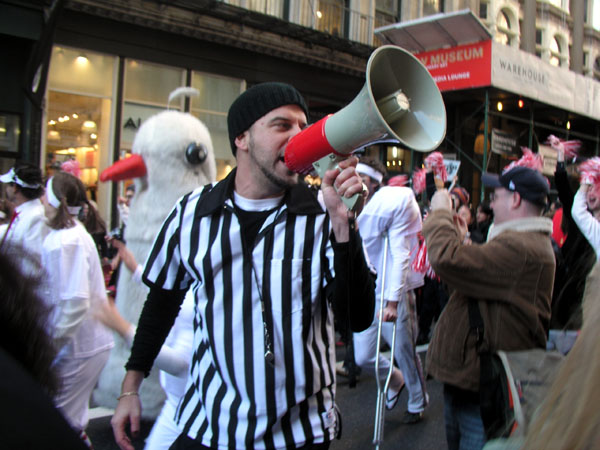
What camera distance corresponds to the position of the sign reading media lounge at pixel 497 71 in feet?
39.8

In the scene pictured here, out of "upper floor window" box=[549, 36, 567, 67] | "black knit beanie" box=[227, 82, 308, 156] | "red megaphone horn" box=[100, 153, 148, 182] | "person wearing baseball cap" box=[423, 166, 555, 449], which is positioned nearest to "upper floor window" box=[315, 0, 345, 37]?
"upper floor window" box=[549, 36, 567, 67]

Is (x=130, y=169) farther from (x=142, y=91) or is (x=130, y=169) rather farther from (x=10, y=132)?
(x=142, y=91)

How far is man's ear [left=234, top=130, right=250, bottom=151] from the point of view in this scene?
230cm

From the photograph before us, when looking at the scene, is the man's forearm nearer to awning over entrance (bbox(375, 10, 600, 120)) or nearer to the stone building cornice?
the stone building cornice

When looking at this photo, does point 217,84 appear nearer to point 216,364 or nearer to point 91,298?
point 91,298

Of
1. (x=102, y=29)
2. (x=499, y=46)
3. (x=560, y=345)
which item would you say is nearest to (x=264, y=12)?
(x=102, y=29)

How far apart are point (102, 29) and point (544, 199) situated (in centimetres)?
1001

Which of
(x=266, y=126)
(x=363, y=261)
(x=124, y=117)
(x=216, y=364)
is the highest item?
(x=124, y=117)

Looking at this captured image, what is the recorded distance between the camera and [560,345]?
112 centimetres

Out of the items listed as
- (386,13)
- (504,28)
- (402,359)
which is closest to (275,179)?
(402,359)

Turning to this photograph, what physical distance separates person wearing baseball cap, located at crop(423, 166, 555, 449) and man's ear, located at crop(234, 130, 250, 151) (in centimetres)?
109

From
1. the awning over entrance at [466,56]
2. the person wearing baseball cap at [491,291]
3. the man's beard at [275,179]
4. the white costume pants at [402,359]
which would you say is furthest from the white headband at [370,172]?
the awning over entrance at [466,56]

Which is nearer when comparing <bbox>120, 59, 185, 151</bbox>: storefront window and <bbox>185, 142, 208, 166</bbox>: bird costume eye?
<bbox>185, 142, 208, 166</bbox>: bird costume eye

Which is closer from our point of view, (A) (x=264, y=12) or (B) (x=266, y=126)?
(B) (x=266, y=126)
